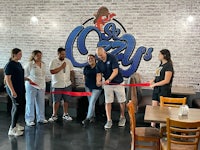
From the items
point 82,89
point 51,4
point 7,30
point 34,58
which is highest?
point 51,4

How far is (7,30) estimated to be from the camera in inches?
302

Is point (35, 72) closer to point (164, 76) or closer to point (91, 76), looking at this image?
point (91, 76)

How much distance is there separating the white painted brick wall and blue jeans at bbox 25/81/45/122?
169 centimetres

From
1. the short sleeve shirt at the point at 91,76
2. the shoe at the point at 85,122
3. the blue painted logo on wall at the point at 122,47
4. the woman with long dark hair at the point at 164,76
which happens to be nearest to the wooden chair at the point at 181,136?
the woman with long dark hair at the point at 164,76

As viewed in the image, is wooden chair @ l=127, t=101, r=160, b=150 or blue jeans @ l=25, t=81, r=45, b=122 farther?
blue jeans @ l=25, t=81, r=45, b=122

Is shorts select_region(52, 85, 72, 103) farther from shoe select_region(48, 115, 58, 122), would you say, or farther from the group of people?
shoe select_region(48, 115, 58, 122)

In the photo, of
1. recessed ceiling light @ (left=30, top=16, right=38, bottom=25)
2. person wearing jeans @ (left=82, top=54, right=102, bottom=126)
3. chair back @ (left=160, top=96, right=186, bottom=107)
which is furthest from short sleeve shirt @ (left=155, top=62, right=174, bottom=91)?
recessed ceiling light @ (left=30, top=16, right=38, bottom=25)

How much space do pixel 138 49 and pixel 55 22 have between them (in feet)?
7.39

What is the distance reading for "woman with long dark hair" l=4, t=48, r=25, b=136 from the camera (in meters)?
5.03

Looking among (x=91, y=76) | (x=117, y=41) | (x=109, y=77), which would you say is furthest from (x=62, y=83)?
(x=117, y=41)

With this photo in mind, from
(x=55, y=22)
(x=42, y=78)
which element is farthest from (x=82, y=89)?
(x=55, y=22)

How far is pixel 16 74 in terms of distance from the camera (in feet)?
16.8

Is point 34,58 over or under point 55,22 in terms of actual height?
under

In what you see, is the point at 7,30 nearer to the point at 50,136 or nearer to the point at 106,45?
the point at 106,45
